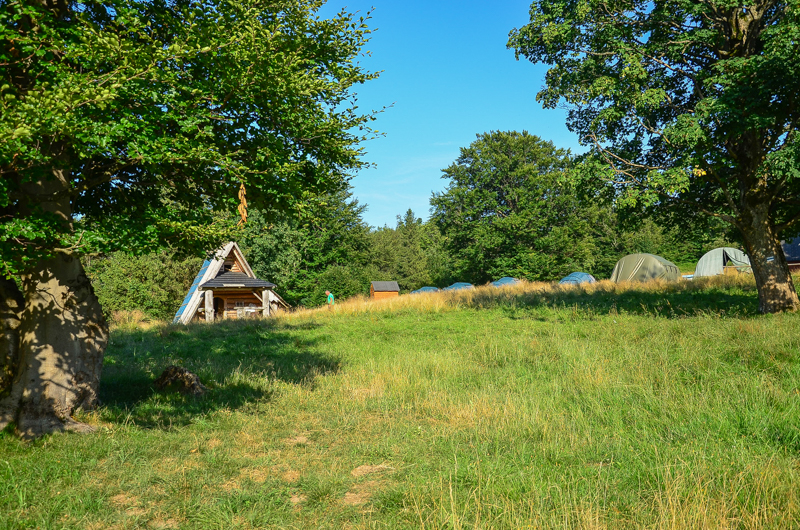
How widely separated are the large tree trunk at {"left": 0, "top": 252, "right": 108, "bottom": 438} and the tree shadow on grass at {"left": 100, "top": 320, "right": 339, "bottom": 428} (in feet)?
2.57

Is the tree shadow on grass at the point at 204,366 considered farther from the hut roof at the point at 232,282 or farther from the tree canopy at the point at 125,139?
the hut roof at the point at 232,282

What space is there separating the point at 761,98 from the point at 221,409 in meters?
13.8

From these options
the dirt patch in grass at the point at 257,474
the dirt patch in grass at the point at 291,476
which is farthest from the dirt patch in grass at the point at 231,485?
the dirt patch in grass at the point at 291,476

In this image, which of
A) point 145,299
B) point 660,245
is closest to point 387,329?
point 145,299

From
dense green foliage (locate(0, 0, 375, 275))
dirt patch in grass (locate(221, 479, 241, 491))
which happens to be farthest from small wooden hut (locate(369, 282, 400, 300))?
dirt patch in grass (locate(221, 479, 241, 491))

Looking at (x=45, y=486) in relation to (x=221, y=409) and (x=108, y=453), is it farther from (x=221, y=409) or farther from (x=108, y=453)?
(x=221, y=409)

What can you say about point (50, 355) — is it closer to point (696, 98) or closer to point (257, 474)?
point (257, 474)

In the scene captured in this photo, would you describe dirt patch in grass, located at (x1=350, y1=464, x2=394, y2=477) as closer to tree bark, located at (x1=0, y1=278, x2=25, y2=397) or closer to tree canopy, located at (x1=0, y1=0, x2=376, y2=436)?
tree canopy, located at (x1=0, y1=0, x2=376, y2=436)

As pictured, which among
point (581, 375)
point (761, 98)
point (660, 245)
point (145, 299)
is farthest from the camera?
point (660, 245)

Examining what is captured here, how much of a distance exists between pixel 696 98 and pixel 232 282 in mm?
26655

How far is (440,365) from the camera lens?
1048 cm

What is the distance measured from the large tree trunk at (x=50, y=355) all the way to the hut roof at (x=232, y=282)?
23.4 metres

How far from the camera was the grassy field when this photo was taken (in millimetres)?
4195

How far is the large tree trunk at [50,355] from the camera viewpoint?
6.46 meters
